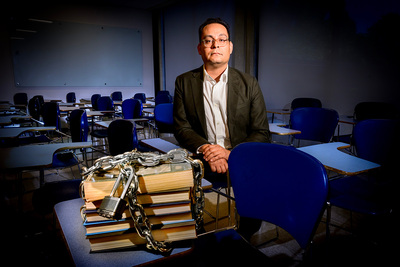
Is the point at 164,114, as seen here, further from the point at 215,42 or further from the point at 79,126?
the point at 215,42

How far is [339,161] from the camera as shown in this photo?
5.33 feet

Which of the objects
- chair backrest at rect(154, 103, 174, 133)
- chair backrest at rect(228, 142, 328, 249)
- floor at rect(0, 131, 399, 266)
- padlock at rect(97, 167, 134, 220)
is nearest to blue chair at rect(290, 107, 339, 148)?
floor at rect(0, 131, 399, 266)

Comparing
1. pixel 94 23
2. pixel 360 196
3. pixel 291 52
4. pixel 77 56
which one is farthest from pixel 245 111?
pixel 94 23

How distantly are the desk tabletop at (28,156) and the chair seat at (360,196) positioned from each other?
186 cm

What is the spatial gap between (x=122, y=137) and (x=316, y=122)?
7.09 feet

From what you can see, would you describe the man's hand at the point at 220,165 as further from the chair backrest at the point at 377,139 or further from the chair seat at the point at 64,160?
the chair seat at the point at 64,160

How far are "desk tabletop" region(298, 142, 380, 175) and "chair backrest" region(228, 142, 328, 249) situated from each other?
59cm

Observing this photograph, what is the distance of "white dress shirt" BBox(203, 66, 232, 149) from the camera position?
6.11ft

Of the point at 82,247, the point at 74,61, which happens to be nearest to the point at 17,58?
the point at 74,61

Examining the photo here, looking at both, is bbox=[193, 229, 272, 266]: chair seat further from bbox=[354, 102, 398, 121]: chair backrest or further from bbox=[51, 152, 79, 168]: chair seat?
bbox=[354, 102, 398, 121]: chair backrest

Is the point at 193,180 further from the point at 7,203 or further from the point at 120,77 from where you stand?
the point at 120,77

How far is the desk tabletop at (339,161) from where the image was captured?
1483 millimetres

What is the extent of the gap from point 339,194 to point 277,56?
478 cm

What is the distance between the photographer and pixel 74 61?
8.80 metres
